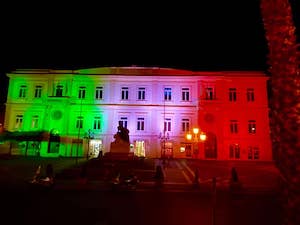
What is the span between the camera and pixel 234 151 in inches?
1799

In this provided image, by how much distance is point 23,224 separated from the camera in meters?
10.4

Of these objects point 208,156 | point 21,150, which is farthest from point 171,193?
point 21,150

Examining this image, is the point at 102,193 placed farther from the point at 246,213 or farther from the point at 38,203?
the point at 246,213

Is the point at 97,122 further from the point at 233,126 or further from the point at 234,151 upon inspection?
the point at 234,151

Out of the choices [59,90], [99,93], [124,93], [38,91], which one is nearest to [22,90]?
[38,91]

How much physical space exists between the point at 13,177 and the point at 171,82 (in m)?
30.7

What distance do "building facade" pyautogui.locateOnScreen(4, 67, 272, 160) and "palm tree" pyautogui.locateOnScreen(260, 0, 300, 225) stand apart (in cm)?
3987

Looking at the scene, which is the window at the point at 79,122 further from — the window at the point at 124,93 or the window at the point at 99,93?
the window at the point at 124,93

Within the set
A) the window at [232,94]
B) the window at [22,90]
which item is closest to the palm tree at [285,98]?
the window at [232,94]

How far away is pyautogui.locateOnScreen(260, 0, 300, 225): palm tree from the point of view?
469 centimetres

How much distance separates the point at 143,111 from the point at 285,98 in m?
42.3

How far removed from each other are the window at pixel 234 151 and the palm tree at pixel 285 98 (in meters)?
42.3

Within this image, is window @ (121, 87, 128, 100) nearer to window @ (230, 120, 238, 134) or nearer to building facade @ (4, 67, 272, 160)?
building facade @ (4, 67, 272, 160)

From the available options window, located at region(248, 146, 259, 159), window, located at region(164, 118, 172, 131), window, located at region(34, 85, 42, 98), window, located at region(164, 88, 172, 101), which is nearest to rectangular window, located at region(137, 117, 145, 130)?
window, located at region(164, 118, 172, 131)
